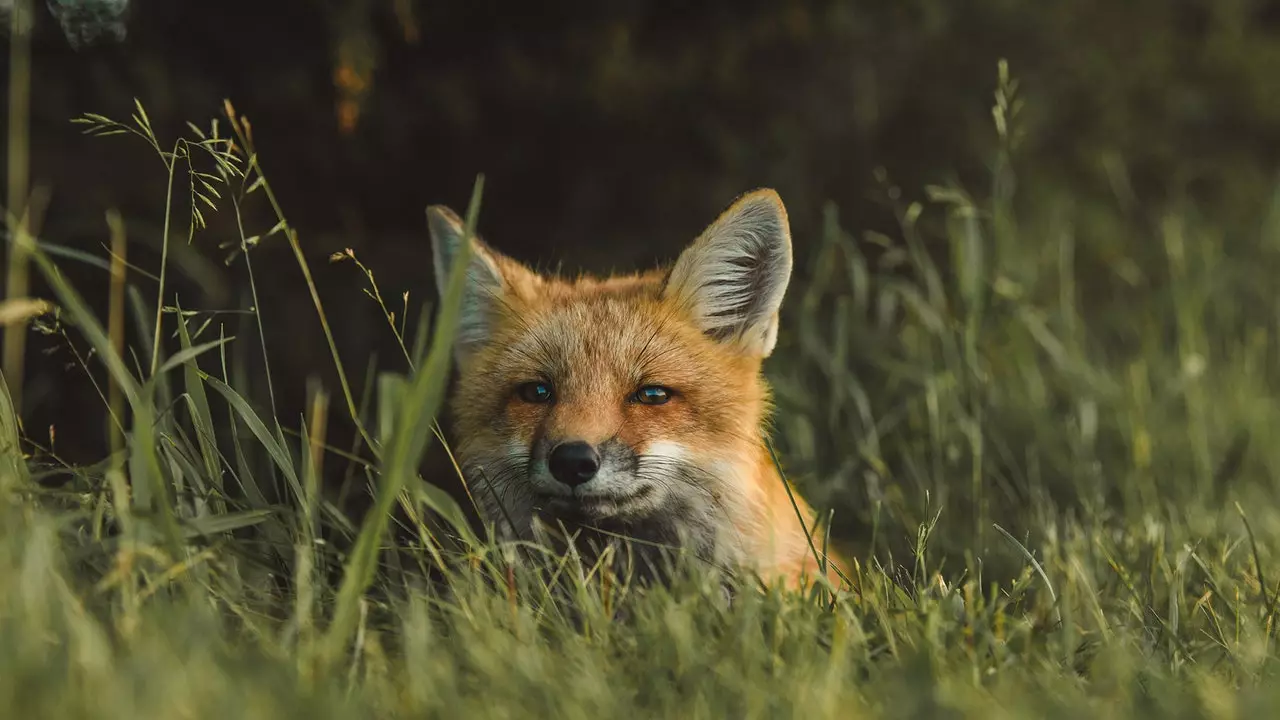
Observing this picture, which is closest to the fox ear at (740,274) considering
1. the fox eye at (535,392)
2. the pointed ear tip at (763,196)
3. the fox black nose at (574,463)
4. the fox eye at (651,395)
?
the pointed ear tip at (763,196)

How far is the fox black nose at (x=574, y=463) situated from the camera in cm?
273

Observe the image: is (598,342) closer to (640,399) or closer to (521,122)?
(640,399)

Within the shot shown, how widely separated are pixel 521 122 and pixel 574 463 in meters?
2.48

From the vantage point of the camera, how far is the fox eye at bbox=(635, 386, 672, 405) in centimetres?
310

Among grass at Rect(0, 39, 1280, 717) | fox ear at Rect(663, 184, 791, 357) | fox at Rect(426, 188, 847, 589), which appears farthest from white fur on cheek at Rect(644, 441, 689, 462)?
fox ear at Rect(663, 184, 791, 357)

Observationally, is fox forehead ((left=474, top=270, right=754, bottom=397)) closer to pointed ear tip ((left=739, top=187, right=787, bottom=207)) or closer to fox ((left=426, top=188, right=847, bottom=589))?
fox ((left=426, top=188, right=847, bottom=589))

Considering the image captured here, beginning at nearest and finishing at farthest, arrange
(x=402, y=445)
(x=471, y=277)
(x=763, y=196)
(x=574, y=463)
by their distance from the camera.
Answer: (x=402, y=445), (x=574, y=463), (x=763, y=196), (x=471, y=277)

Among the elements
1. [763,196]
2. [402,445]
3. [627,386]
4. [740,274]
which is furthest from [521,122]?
[402,445]

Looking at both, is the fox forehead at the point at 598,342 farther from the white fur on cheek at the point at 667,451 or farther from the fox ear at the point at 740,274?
the white fur on cheek at the point at 667,451

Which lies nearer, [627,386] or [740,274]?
[627,386]

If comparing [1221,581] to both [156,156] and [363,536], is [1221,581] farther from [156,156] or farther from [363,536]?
[156,156]

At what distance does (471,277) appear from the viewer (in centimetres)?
339

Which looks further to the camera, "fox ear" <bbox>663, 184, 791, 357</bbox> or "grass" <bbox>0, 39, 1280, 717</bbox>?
"fox ear" <bbox>663, 184, 791, 357</bbox>

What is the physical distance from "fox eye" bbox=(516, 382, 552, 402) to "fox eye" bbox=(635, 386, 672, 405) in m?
0.23
